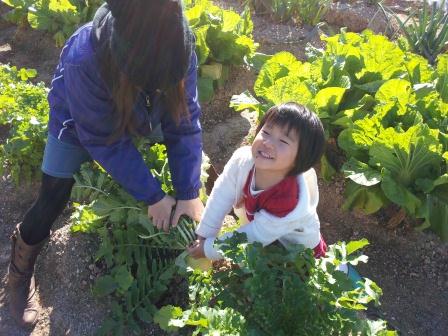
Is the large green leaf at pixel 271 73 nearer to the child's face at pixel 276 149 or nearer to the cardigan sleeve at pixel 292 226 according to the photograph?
the cardigan sleeve at pixel 292 226

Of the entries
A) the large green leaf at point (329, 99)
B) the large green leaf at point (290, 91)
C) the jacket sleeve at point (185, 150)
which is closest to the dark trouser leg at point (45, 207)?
the jacket sleeve at point (185, 150)

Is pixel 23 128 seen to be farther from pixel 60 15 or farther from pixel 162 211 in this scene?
pixel 60 15

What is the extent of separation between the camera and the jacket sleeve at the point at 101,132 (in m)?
1.86

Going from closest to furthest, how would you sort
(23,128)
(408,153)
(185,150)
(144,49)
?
(144,49) → (185,150) → (408,153) → (23,128)

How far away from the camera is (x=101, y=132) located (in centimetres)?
199

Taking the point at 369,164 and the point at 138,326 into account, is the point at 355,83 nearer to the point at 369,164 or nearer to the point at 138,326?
the point at 369,164

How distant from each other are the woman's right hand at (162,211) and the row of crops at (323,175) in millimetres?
104

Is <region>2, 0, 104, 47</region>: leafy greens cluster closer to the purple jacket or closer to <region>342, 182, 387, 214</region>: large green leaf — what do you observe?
the purple jacket

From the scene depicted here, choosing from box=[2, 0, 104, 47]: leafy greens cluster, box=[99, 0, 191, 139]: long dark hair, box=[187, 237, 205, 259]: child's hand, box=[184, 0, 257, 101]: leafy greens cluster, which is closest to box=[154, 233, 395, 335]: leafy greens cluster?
box=[187, 237, 205, 259]: child's hand

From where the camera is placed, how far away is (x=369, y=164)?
9.89 feet

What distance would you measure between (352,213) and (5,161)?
90.1 inches

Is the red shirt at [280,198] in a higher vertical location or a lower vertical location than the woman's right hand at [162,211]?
higher

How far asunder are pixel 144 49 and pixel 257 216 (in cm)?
88

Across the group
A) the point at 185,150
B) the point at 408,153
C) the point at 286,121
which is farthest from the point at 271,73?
the point at 286,121
